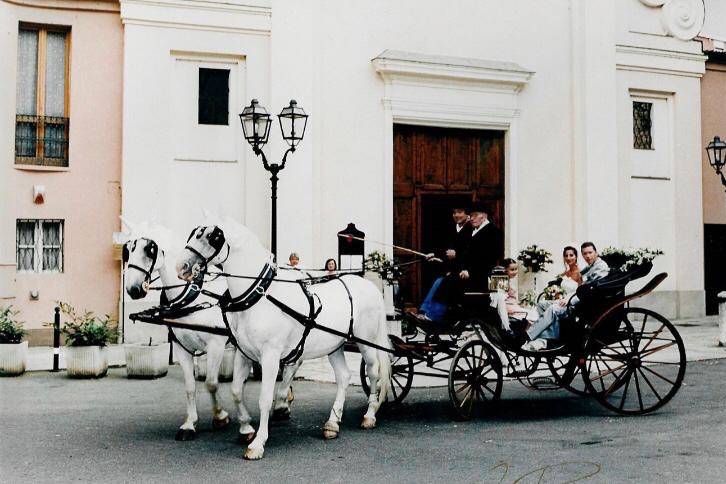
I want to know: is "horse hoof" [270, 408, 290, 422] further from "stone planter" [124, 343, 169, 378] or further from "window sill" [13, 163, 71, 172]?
"window sill" [13, 163, 71, 172]

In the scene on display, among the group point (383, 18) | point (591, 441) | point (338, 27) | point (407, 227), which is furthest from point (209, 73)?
point (591, 441)

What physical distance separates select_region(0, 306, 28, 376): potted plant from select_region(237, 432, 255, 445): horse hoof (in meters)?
6.55

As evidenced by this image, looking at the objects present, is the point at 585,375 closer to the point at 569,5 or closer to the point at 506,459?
the point at 506,459

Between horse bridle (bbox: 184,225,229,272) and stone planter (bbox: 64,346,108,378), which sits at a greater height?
horse bridle (bbox: 184,225,229,272)

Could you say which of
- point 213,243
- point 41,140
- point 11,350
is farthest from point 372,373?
point 41,140

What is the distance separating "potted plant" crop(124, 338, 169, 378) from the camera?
1256 cm

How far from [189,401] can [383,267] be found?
10102 millimetres

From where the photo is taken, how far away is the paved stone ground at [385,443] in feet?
22.0

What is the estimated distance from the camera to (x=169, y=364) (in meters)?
14.4

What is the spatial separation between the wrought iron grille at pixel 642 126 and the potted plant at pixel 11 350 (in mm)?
16606

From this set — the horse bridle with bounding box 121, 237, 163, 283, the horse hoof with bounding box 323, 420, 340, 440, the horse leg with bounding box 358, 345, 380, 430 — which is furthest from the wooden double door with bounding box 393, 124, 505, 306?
the horse bridle with bounding box 121, 237, 163, 283

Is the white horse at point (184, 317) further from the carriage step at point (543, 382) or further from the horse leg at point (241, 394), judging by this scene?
the carriage step at point (543, 382)

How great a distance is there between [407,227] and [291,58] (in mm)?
4854

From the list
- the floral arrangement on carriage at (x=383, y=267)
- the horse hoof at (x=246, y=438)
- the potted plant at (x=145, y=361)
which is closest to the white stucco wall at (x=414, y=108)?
the floral arrangement on carriage at (x=383, y=267)
